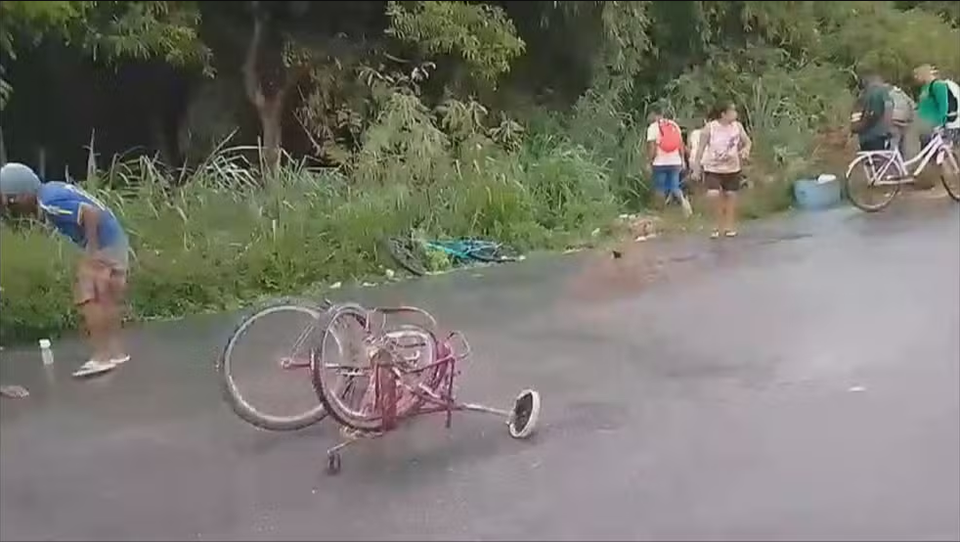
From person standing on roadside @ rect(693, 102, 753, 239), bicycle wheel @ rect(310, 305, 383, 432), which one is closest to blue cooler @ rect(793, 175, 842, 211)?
person standing on roadside @ rect(693, 102, 753, 239)

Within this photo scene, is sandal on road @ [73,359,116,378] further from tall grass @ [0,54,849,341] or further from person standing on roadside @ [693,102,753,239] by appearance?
person standing on roadside @ [693,102,753,239]

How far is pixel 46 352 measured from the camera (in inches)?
242

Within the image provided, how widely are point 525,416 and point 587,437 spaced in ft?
0.74

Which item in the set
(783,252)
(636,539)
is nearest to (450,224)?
(783,252)

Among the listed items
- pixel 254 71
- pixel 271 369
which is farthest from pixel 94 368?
pixel 254 71

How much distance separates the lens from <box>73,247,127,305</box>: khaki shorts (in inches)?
220

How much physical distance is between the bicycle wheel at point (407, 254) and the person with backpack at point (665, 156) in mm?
1378

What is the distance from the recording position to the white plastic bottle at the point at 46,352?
604cm

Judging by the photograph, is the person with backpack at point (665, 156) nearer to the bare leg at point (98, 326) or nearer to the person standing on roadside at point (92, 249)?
the person standing on roadside at point (92, 249)

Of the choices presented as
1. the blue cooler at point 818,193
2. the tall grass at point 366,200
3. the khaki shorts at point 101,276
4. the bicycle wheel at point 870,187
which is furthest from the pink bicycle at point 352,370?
the bicycle wheel at point 870,187

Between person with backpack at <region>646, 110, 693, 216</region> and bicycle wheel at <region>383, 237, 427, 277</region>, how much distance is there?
1.38 meters

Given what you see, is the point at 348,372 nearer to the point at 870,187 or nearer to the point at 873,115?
the point at 873,115

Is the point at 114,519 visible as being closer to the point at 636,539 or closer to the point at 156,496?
the point at 156,496

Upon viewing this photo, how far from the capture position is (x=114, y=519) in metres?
3.98
